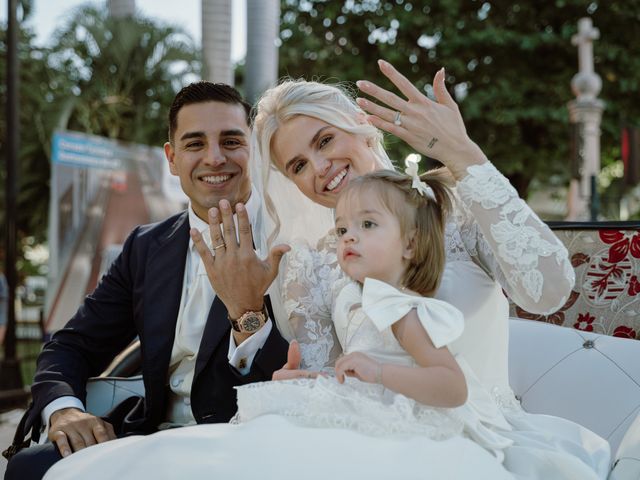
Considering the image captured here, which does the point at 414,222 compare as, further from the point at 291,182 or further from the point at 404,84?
the point at 291,182

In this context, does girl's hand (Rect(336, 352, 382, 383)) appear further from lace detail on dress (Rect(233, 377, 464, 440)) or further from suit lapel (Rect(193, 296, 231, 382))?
suit lapel (Rect(193, 296, 231, 382))

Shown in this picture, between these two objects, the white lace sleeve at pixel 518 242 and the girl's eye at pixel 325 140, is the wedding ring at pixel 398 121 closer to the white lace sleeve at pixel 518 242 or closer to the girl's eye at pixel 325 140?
the white lace sleeve at pixel 518 242

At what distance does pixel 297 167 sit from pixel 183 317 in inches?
27.0

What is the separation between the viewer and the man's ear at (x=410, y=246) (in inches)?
67.6

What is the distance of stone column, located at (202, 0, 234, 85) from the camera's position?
721cm

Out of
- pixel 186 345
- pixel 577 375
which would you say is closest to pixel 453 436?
pixel 577 375

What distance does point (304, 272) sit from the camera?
2.25m

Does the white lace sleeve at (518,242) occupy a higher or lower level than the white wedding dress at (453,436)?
higher

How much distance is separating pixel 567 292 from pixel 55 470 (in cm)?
122

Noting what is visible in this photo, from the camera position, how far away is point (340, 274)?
2.21 metres

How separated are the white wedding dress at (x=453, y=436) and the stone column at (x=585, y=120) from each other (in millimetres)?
7982

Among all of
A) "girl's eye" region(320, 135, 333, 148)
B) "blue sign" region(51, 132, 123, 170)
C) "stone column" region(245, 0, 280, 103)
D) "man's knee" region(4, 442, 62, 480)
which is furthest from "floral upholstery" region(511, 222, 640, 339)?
"blue sign" region(51, 132, 123, 170)

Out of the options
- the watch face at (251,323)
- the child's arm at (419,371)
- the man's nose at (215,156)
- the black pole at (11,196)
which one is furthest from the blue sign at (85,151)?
the child's arm at (419,371)

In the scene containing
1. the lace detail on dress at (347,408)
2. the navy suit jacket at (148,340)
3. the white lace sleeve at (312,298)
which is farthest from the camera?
the navy suit jacket at (148,340)
